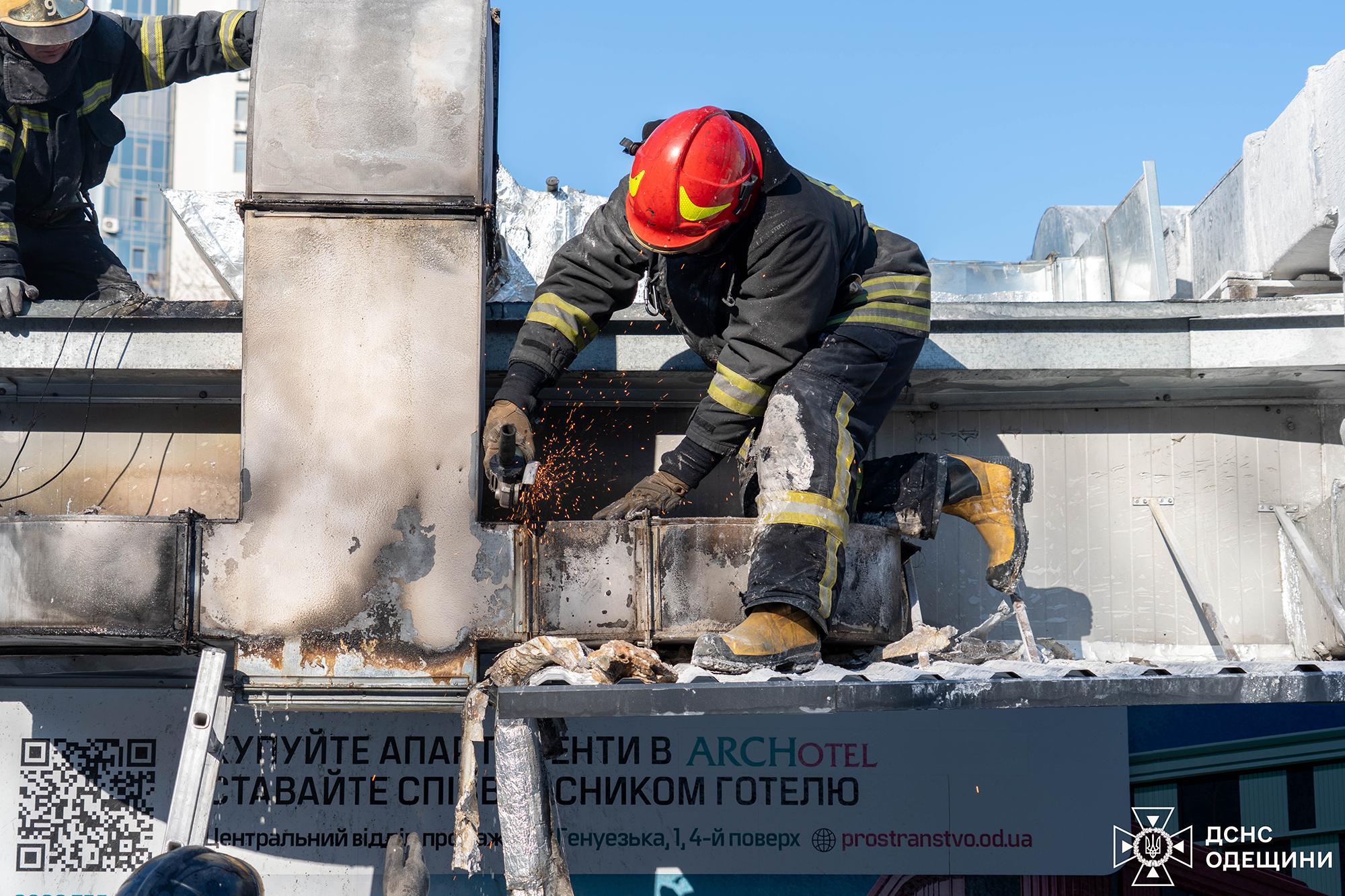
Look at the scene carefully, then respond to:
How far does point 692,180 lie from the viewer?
15.1 ft

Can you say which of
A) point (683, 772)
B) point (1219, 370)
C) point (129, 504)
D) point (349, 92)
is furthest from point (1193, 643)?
point (129, 504)

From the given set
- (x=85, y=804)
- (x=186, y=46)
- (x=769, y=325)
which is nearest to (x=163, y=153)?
(x=186, y=46)

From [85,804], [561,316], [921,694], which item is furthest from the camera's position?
[85,804]

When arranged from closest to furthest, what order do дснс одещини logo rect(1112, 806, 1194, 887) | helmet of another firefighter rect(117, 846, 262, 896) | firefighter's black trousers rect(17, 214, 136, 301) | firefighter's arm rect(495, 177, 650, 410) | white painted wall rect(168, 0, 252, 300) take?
helmet of another firefighter rect(117, 846, 262, 896), firefighter's arm rect(495, 177, 650, 410), дснс одещини logo rect(1112, 806, 1194, 887), firefighter's black trousers rect(17, 214, 136, 301), white painted wall rect(168, 0, 252, 300)

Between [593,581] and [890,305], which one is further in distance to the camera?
[890,305]

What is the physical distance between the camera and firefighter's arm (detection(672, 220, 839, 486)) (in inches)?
188

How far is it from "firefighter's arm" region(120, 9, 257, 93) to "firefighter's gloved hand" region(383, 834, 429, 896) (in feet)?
12.4

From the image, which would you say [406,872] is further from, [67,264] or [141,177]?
[141,177]

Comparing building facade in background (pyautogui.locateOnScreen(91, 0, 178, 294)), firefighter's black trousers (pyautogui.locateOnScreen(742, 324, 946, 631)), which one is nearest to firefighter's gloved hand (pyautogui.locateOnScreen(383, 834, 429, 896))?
firefighter's black trousers (pyautogui.locateOnScreen(742, 324, 946, 631))

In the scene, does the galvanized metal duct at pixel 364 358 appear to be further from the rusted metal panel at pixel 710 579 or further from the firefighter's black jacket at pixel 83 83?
the firefighter's black jacket at pixel 83 83

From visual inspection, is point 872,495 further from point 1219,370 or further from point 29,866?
point 29,866

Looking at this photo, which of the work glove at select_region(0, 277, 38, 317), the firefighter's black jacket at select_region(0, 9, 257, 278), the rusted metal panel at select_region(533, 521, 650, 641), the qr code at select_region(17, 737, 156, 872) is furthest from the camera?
the firefighter's black jacket at select_region(0, 9, 257, 278)

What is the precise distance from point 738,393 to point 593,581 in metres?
0.86

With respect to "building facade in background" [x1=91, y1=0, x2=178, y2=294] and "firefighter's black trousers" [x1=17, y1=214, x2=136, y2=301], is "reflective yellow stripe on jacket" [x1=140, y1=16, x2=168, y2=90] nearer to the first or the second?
"firefighter's black trousers" [x1=17, y1=214, x2=136, y2=301]
